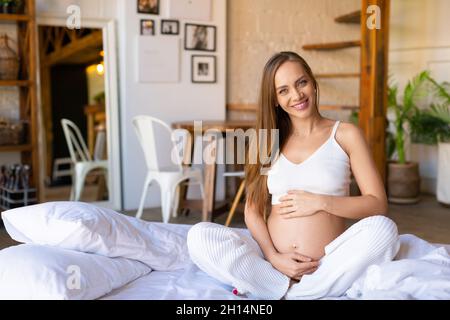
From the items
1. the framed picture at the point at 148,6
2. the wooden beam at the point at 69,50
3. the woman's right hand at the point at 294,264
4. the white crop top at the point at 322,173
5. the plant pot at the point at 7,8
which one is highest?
the framed picture at the point at 148,6

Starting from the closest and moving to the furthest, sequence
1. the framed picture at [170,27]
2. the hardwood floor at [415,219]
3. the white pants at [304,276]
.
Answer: the white pants at [304,276]
the hardwood floor at [415,219]
the framed picture at [170,27]

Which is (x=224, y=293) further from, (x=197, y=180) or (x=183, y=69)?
(x=183, y=69)

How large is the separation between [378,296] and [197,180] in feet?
9.88

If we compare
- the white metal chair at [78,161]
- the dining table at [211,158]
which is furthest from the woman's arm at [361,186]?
the white metal chair at [78,161]

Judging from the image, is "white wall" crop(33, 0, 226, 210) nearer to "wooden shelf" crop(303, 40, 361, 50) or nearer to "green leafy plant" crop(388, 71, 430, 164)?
"wooden shelf" crop(303, 40, 361, 50)

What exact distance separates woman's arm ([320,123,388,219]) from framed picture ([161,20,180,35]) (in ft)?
10.4

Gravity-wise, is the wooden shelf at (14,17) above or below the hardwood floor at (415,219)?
above

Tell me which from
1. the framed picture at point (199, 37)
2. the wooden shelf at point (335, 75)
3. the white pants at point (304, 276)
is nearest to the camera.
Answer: the white pants at point (304, 276)

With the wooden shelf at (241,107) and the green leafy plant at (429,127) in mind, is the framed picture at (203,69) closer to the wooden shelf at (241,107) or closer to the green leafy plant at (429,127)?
the wooden shelf at (241,107)

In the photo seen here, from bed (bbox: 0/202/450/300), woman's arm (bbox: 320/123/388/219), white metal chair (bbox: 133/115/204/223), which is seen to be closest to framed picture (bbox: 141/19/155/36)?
white metal chair (bbox: 133/115/204/223)

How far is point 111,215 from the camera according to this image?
6.59ft

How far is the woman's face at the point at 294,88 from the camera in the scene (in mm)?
1905

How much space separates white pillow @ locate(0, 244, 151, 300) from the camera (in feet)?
5.28
